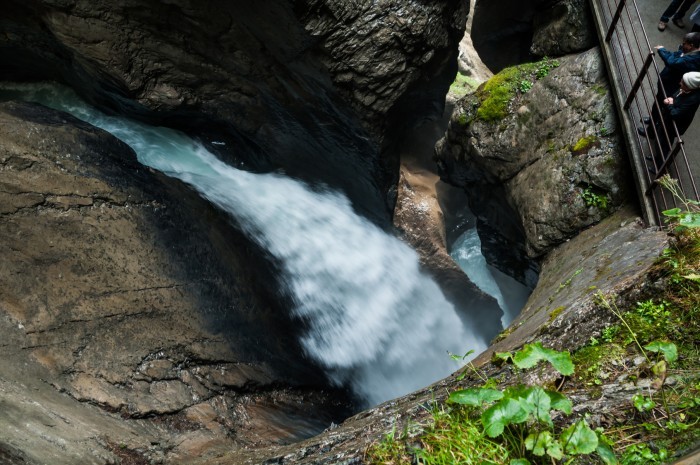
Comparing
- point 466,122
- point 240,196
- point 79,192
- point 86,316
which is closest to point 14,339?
point 86,316

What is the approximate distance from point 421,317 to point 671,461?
29.6 feet

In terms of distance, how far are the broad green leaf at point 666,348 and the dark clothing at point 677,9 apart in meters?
6.35

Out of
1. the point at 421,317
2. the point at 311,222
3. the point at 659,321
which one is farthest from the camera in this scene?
the point at 421,317

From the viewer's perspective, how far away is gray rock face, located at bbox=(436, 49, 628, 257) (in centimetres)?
693

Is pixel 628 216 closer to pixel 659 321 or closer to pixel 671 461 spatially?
pixel 659 321

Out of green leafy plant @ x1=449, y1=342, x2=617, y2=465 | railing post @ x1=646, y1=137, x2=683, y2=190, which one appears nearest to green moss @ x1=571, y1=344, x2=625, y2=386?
green leafy plant @ x1=449, y1=342, x2=617, y2=465

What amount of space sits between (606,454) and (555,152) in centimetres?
545

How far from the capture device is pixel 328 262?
991 cm

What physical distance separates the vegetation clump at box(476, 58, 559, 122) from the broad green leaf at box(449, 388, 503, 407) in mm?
6060

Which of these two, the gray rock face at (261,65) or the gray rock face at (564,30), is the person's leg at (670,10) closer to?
the gray rock face at (564,30)

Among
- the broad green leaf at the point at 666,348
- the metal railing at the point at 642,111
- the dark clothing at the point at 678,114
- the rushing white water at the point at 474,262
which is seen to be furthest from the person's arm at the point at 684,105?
the rushing white water at the point at 474,262

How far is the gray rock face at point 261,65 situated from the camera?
7898 mm

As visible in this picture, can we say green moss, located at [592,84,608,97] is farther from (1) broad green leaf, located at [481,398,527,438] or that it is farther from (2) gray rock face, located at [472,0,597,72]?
(1) broad green leaf, located at [481,398,527,438]

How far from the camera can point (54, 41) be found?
873 cm
